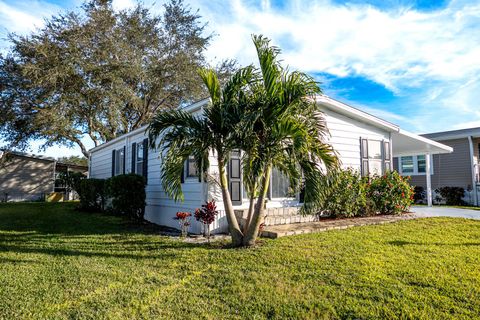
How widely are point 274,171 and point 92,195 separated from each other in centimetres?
754

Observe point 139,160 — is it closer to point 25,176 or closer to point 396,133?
point 396,133

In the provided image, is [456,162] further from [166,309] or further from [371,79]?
[166,309]

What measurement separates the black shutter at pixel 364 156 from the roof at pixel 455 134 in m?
7.19

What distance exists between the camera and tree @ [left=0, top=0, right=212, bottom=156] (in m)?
15.6

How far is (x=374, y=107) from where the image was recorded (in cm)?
1617

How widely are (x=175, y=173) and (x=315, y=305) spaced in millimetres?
3282

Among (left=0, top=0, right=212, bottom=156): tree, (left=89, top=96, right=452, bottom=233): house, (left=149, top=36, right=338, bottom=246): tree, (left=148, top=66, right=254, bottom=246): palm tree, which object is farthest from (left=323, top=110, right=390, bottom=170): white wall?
(left=0, top=0, right=212, bottom=156): tree

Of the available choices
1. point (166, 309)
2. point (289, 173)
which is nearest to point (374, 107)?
point (289, 173)

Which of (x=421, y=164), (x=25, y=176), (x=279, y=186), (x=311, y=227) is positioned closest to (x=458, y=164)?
(x=421, y=164)

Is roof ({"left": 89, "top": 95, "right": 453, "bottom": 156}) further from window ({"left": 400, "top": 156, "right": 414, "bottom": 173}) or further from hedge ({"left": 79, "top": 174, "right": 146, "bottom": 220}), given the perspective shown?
window ({"left": 400, "top": 156, "right": 414, "bottom": 173})

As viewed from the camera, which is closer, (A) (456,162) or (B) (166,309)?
(B) (166,309)

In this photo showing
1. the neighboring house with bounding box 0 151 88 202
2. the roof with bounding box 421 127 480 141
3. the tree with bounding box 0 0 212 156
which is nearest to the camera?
the roof with bounding box 421 127 480 141

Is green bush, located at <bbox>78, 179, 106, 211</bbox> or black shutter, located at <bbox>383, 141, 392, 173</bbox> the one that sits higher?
black shutter, located at <bbox>383, 141, 392, 173</bbox>

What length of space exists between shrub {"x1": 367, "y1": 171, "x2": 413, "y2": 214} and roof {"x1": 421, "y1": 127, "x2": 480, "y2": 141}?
6733 millimetres
